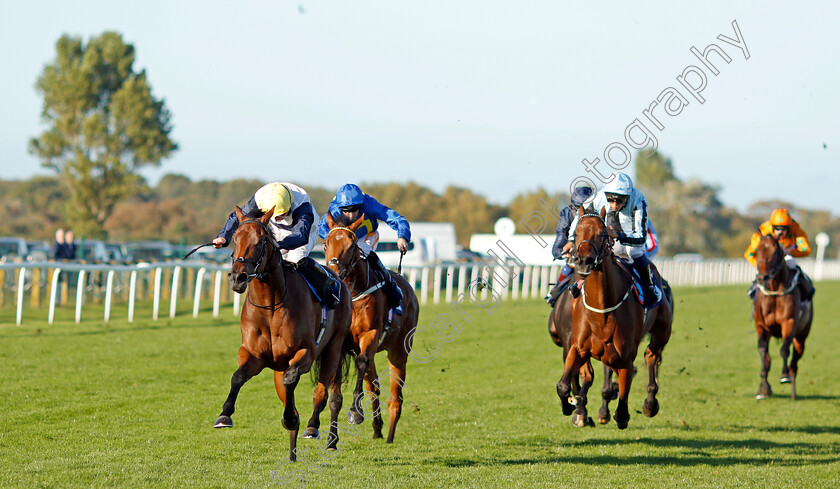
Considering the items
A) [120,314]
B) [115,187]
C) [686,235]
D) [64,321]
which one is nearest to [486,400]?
[64,321]

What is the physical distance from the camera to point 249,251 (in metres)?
5.25

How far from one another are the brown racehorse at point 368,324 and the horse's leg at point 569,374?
1.37m

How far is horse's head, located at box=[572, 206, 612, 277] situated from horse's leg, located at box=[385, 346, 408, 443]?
1.98m

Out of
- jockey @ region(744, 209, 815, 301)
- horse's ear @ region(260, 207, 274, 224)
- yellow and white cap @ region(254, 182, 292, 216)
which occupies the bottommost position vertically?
horse's ear @ region(260, 207, 274, 224)

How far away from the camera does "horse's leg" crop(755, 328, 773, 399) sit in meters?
11.0

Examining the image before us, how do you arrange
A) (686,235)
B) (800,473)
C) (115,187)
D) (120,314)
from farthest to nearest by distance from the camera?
(686,235)
(115,187)
(120,314)
(800,473)

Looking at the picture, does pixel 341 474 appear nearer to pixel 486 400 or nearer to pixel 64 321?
pixel 486 400

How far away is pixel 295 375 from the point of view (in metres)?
5.55

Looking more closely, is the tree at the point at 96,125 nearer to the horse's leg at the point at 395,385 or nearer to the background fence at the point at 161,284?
the background fence at the point at 161,284

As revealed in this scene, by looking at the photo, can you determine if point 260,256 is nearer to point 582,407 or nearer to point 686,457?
point 582,407

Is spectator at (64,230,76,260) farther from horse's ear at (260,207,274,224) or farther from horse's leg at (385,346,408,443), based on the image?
horse's ear at (260,207,274,224)

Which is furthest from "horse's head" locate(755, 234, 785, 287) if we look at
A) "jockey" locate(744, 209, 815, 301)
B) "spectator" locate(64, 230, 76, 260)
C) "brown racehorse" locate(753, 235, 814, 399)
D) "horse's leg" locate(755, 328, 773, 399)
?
"spectator" locate(64, 230, 76, 260)

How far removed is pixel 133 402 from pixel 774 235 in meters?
7.53

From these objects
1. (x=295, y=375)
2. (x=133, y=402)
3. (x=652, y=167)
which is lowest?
(x=133, y=402)
